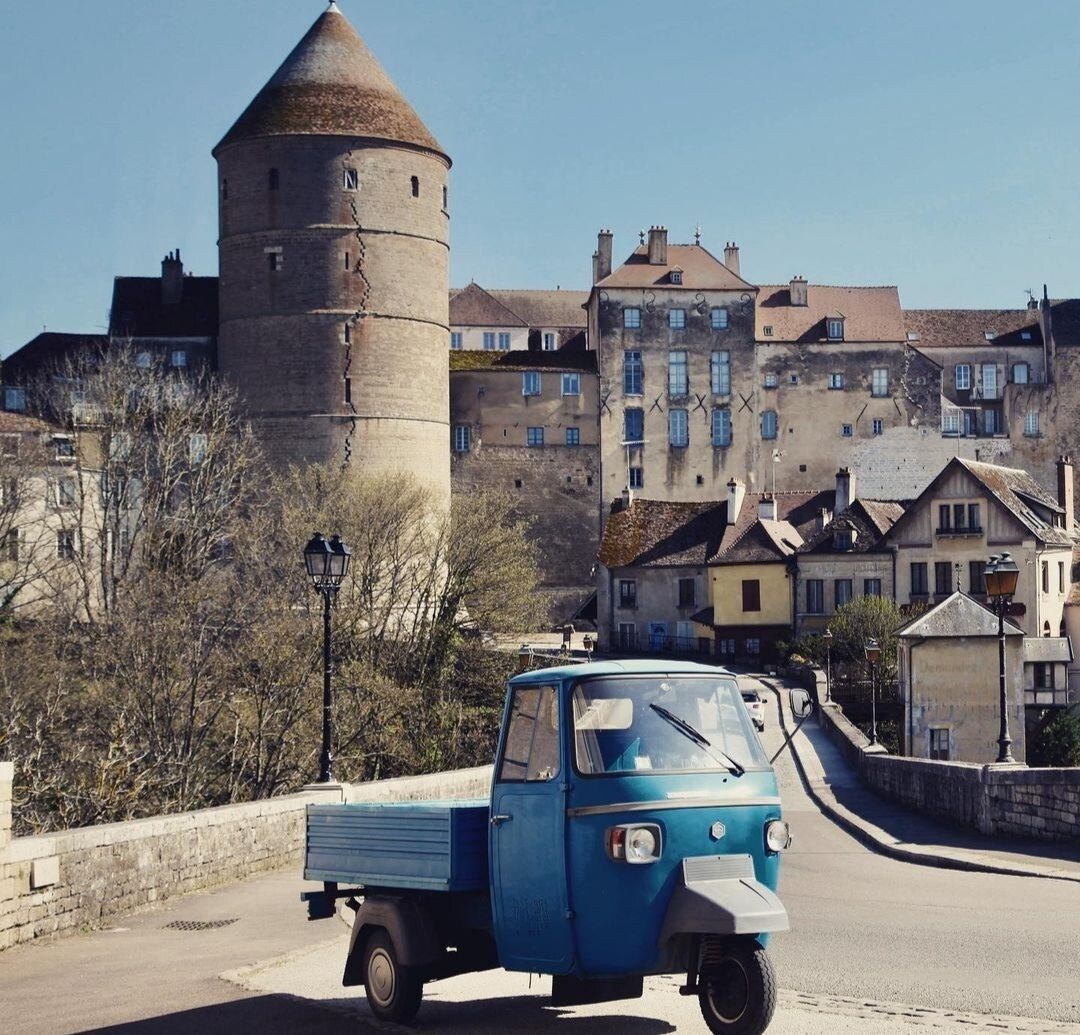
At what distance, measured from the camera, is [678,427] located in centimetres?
8150

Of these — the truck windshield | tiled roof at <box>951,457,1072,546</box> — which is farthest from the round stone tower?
the truck windshield

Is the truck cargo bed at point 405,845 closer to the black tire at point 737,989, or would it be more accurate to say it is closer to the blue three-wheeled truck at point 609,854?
the blue three-wheeled truck at point 609,854

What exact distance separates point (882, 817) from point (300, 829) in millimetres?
7368

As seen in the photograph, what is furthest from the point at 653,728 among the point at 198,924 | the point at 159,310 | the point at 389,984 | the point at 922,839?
the point at 159,310

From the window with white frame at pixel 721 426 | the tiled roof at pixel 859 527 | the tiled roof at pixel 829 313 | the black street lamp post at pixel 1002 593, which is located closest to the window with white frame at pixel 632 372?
the window with white frame at pixel 721 426

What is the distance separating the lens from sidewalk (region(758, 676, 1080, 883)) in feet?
48.1

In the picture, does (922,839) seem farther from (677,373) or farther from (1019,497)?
Answer: (677,373)

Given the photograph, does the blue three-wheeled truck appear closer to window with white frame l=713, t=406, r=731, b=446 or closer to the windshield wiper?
the windshield wiper

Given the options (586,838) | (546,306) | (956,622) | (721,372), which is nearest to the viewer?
(586,838)

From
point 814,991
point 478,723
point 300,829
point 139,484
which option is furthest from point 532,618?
point 814,991

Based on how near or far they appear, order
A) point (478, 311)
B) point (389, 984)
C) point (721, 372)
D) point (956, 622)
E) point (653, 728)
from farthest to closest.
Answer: point (478, 311) < point (721, 372) < point (956, 622) < point (389, 984) < point (653, 728)

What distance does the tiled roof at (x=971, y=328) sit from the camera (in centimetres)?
9000

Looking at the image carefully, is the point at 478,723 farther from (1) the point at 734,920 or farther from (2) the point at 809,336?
(2) the point at 809,336

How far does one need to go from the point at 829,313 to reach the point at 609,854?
3127 inches
